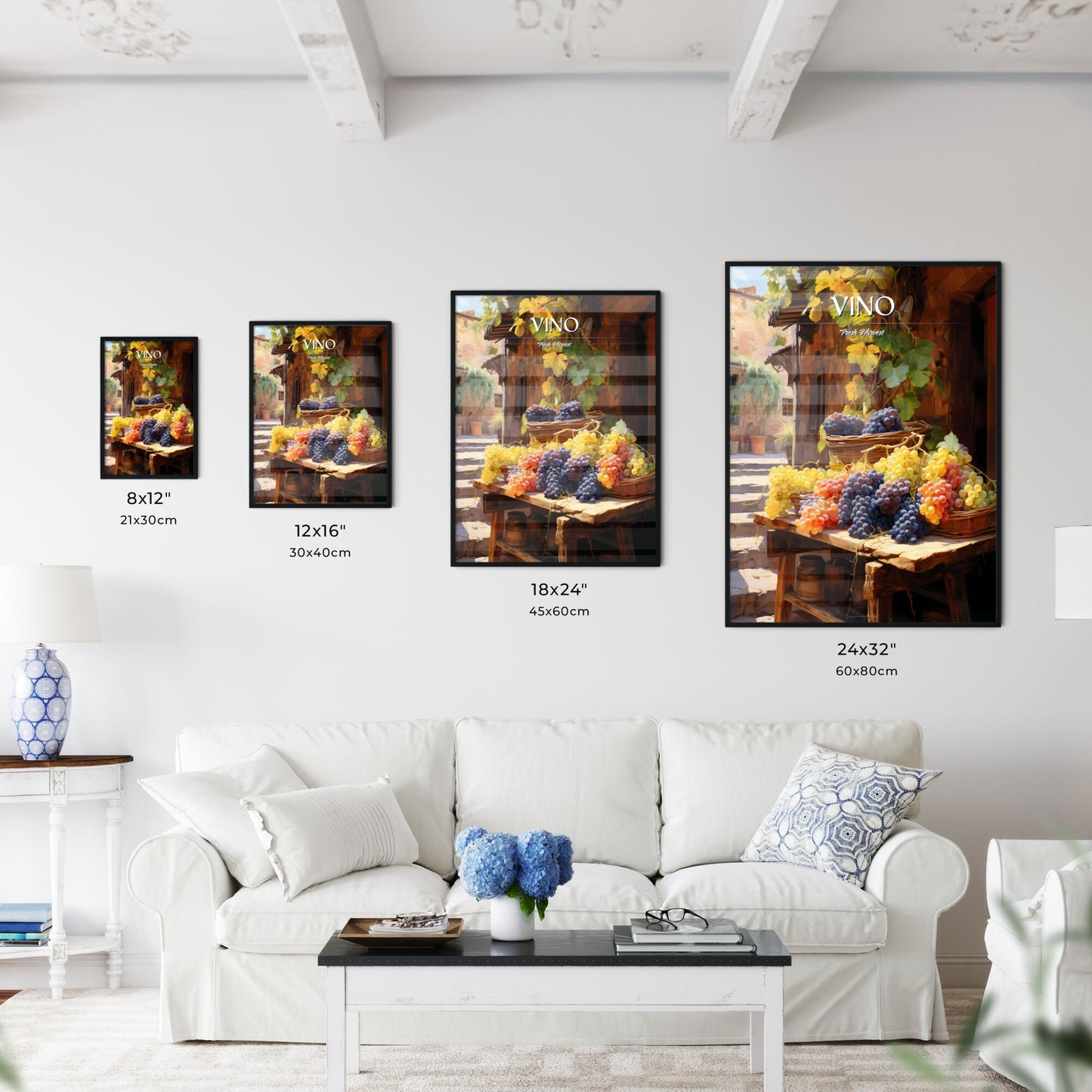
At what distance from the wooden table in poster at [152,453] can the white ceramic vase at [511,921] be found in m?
2.25

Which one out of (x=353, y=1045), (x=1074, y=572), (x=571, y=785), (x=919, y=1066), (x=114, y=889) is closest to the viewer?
(x=919, y=1066)

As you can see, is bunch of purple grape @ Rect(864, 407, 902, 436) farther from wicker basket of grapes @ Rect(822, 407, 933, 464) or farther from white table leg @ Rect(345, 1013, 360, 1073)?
white table leg @ Rect(345, 1013, 360, 1073)

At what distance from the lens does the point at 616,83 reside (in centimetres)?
416

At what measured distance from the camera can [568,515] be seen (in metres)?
4.13

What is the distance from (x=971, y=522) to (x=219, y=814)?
9.11 feet

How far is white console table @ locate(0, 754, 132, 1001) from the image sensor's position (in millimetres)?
3729

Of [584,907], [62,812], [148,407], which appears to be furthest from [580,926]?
[148,407]

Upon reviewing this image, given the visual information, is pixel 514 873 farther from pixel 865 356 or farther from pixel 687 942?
pixel 865 356

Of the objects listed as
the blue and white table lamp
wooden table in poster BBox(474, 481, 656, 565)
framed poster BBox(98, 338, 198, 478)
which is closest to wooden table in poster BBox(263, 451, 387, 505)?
framed poster BBox(98, 338, 198, 478)

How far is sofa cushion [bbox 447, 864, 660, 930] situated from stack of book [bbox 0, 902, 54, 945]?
4.97 feet

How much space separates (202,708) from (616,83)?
2.77 meters

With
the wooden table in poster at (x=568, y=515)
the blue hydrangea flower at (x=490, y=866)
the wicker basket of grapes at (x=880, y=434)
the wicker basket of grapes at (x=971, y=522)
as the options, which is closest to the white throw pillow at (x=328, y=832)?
the blue hydrangea flower at (x=490, y=866)

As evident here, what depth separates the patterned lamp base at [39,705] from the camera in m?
3.78

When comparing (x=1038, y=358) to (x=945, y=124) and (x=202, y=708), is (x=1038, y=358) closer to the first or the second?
(x=945, y=124)
